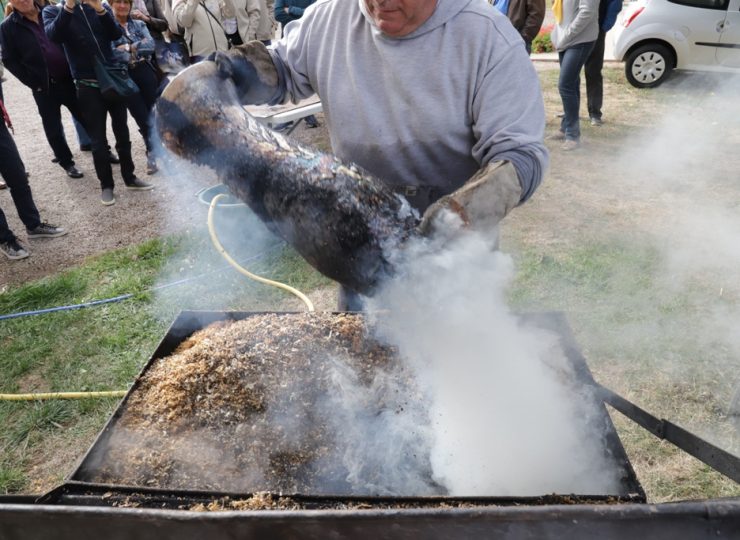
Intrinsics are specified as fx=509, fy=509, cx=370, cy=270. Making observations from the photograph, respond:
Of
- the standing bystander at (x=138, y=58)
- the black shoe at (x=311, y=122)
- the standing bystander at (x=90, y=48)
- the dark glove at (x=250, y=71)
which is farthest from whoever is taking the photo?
the black shoe at (x=311, y=122)

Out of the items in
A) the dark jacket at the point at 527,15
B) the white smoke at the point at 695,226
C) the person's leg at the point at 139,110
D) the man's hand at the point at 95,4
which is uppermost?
the man's hand at the point at 95,4

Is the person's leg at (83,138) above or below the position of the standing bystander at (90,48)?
below

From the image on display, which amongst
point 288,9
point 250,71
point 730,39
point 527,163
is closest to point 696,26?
point 730,39

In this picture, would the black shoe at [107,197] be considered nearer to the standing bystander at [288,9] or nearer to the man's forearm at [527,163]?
the standing bystander at [288,9]

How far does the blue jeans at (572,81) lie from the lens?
19.2 feet

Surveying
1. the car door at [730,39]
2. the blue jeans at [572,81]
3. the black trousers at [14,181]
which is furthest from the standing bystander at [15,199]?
the car door at [730,39]

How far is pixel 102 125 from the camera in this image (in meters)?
5.20

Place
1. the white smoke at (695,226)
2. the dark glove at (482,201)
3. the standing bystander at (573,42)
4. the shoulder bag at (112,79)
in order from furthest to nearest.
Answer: the standing bystander at (573,42) → the shoulder bag at (112,79) → the white smoke at (695,226) → the dark glove at (482,201)

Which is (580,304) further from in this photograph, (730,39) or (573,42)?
(730,39)

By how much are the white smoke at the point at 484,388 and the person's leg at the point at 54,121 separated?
228 inches

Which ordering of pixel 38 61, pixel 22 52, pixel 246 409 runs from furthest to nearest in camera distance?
pixel 38 61 < pixel 22 52 < pixel 246 409

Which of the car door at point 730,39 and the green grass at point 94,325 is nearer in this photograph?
the green grass at point 94,325

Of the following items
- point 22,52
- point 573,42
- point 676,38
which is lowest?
point 676,38

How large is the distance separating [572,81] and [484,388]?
5473 millimetres
